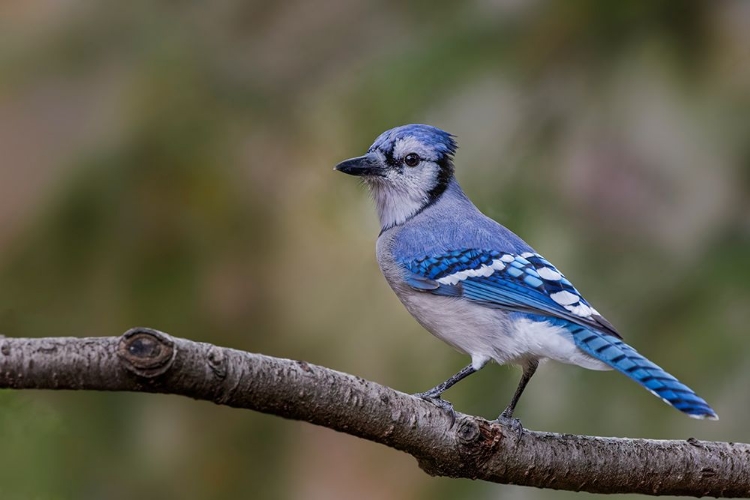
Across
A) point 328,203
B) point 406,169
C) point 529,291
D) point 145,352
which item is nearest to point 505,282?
point 529,291

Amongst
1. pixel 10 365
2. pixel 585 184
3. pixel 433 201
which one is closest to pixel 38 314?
pixel 433 201

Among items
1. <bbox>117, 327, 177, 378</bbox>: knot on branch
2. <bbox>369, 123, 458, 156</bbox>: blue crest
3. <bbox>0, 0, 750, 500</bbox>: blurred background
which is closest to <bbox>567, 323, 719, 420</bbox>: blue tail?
<bbox>0, 0, 750, 500</bbox>: blurred background

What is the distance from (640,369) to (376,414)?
511 mm

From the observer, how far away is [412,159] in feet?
7.95

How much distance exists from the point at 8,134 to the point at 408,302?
1228mm

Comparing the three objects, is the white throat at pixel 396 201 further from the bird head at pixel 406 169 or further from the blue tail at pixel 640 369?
the blue tail at pixel 640 369

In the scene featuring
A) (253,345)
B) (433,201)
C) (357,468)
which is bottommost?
(357,468)

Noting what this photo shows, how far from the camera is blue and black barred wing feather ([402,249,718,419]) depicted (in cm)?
182

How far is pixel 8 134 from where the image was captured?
2.61m

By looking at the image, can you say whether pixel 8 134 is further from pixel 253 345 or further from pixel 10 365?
pixel 10 365

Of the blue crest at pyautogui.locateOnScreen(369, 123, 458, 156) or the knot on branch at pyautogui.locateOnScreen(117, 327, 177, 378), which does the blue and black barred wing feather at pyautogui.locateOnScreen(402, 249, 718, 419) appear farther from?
the knot on branch at pyautogui.locateOnScreen(117, 327, 177, 378)

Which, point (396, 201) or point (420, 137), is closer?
point (420, 137)

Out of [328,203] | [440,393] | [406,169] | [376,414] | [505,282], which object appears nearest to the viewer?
[376,414]

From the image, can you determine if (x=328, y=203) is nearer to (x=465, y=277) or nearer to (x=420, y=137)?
(x=420, y=137)
